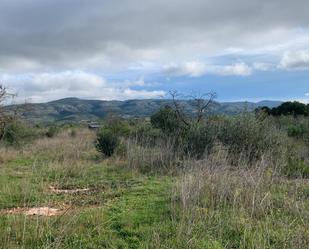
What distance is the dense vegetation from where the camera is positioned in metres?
6.32

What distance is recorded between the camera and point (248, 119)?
15.0m

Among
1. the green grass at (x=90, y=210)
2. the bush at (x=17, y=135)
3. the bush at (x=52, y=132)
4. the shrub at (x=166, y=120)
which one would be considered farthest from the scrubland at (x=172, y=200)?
the bush at (x=52, y=132)

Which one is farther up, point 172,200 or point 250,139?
point 250,139

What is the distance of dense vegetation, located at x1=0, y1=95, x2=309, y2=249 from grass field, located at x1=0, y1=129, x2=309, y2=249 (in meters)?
0.02

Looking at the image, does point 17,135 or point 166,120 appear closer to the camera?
point 166,120

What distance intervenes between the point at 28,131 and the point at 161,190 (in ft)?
58.0

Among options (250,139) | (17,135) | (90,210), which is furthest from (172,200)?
(17,135)

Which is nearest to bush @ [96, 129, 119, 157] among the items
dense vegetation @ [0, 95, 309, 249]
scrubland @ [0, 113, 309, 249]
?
dense vegetation @ [0, 95, 309, 249]

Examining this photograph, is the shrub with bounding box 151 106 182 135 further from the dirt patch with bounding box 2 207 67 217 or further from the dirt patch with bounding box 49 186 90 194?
the dirt patch with bounding box 2 207 67 217

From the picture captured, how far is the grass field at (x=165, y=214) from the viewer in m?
6.18

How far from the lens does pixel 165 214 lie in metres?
7.88

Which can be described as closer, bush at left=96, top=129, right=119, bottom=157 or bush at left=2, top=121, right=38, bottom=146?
bush at left=96, top=129, right=119, bottom=157

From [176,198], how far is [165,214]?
28.3 inches

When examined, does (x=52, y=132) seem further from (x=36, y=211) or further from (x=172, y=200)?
(x=172, y=200)
